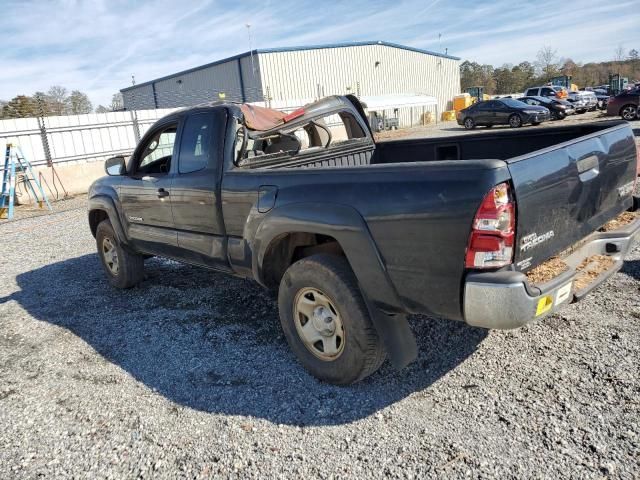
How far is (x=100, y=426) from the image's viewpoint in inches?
121

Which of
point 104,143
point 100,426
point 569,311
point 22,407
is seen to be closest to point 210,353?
point 100,426

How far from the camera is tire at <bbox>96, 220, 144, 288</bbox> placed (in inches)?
215

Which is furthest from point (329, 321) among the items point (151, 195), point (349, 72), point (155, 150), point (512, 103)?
point (349, 72)

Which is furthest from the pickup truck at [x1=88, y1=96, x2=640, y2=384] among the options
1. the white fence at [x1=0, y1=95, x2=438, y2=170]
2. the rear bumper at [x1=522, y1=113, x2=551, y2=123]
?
the rear bumper at [x1=522, y1=113, x2=551, y2=123]

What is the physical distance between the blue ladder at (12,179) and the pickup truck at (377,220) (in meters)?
10.0

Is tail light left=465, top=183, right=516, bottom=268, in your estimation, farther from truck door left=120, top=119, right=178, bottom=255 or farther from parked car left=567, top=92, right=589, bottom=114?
parked car left=567, top=92, right=589, bottom=114

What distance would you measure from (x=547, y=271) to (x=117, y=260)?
14.8 ft

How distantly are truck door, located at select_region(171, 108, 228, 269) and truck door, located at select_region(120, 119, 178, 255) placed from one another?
0.17 meters

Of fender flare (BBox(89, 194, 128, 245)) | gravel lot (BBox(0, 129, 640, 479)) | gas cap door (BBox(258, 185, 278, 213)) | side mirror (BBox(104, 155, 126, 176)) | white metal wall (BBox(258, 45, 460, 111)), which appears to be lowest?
gravel lot (BBox(0, 129, 640, 479))

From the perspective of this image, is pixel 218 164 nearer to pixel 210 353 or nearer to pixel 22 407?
pixel 210 353

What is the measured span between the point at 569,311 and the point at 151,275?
460 centimetres

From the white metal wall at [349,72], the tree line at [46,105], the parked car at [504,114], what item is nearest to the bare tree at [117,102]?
the tree line at [46,105]

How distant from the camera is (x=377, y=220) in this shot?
108 inches

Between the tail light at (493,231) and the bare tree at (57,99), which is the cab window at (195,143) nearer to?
the tail light at (493,231)
